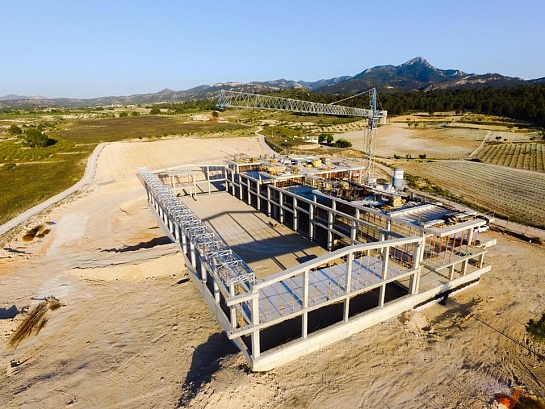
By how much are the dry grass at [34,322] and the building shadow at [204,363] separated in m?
9.92

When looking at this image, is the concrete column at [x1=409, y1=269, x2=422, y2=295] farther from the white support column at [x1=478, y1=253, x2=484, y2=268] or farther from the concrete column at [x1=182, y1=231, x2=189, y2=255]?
the concrete column at [x1=182, y1=231, x2=189, y2=255]

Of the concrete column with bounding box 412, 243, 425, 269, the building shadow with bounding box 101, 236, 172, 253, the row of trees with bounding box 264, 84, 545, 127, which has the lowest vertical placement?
the building shadow with bounding box 101, 236, 172, 253

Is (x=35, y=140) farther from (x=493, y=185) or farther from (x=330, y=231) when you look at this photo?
(x=493, y=185)

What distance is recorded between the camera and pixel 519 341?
18.2 m

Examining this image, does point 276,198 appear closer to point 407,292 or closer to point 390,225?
point 390,225

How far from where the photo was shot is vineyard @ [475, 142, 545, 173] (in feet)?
195

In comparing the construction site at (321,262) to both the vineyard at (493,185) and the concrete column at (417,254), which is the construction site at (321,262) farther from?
the vineyard at (493,185)

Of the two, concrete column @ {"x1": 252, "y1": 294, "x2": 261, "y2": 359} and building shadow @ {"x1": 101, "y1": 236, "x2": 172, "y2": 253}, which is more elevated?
concrete column @ {"x1": 252, "y1": 294, "x2": 261, "y2": 359}

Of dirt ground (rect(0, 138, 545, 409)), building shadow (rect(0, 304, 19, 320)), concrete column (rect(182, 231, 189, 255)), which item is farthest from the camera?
concrete column (rect(182, 231, 189, 255))

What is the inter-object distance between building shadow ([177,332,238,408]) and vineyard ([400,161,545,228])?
3395 cm

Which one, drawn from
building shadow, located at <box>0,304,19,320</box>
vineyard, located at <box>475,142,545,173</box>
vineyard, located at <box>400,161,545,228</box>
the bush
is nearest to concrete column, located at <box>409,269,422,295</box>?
the bush

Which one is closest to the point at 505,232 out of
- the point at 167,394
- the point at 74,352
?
the point at 167,394

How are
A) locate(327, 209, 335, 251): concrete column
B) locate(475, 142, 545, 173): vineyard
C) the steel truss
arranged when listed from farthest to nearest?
locate(475, 142, 545, 173): vineyard < locate(327, 209, 335, 251): concrete column < the steel truss

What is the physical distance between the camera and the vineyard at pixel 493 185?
3831 centimetres
